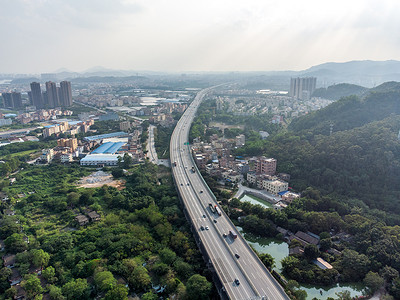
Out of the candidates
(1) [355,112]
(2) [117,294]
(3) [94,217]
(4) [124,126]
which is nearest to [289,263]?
(2) [117,294]

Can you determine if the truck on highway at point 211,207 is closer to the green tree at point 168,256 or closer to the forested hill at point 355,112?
the green tree at point 168,256

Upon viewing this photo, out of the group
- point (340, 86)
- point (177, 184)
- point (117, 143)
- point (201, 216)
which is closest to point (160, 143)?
point (117, 143)

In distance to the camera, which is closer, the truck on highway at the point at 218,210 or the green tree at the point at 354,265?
the green tree at the point at 354,265

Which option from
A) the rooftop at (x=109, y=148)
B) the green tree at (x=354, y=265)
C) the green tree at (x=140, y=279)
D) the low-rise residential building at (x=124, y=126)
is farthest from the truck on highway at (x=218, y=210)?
the low-rise residential building at (x=124, y=126)

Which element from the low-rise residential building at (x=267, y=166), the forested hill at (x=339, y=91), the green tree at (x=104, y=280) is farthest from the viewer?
the forested hill at (x=339, y=91)

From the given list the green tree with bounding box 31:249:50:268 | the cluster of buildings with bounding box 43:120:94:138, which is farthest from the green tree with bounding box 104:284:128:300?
the cluster of buildings with bounding box 43:120:94:138

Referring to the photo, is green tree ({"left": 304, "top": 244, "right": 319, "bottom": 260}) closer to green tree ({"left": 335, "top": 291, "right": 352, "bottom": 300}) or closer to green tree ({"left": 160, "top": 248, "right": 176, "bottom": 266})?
green tree ({"left": 335, "top": 291, "right": 352, "bottom": 300})

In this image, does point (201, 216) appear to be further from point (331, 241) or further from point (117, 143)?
point (117, 143)
